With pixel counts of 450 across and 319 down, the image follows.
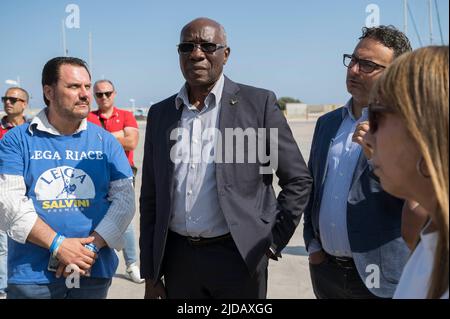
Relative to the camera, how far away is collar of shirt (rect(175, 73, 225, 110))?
8.68ft

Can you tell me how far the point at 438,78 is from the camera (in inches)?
40.5

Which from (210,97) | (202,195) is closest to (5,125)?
(210,97)

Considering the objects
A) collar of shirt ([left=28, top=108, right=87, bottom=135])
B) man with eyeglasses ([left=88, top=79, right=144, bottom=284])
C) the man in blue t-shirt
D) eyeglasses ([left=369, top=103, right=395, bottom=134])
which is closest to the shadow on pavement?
man with eyeglasses ([left=88, top=79, right=144, bottom=284])

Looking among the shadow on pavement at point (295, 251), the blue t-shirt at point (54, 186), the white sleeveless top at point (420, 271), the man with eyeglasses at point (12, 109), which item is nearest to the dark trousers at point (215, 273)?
the blue t-shirt at point (54, 186)

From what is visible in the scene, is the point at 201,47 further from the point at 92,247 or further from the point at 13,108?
the point at 13,108

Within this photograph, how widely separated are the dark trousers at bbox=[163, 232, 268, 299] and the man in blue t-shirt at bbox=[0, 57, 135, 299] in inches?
19.6

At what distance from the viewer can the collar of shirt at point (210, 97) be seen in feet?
8.68

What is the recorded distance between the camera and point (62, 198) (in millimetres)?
2594

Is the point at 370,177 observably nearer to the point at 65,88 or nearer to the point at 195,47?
the point at 195,47

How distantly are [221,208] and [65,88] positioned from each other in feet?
4.06

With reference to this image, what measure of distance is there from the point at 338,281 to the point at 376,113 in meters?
1.66

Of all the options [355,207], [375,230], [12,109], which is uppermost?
[12,109]

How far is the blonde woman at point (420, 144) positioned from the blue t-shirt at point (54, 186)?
75.8 inches
